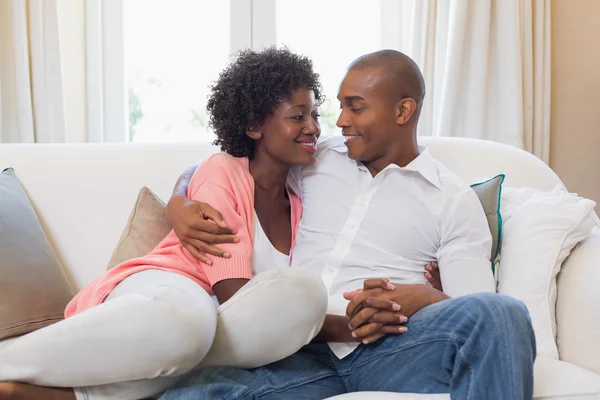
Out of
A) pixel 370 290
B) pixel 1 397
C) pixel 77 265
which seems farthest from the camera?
pixel 77 265

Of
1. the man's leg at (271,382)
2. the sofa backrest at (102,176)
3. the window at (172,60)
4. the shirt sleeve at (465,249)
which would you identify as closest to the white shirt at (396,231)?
the shirt sleeve at (465,249)

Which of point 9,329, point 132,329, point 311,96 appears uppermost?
point 311,96

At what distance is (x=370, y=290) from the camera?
1.33 m

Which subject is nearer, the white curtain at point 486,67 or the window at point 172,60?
the white curtain at point 486,67

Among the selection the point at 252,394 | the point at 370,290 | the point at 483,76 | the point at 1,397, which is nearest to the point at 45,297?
the point at 1,397

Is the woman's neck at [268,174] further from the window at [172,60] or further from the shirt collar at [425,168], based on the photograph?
the window at [172,60]

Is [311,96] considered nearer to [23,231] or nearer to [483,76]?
[23,231]

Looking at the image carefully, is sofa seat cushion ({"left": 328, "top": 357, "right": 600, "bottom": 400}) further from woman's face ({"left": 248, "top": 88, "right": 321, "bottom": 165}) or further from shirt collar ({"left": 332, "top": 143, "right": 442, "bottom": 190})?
woman's face ({"left": 248, "top": 88, "right": 321, "bottom": 165})

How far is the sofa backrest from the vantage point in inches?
75.2

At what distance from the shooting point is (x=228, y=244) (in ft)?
5.00

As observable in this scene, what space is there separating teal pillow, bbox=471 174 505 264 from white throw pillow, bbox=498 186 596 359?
2 centimetres

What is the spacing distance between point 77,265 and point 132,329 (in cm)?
76

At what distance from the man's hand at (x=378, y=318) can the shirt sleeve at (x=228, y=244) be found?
10.9 inches

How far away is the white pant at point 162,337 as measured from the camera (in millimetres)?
1203
